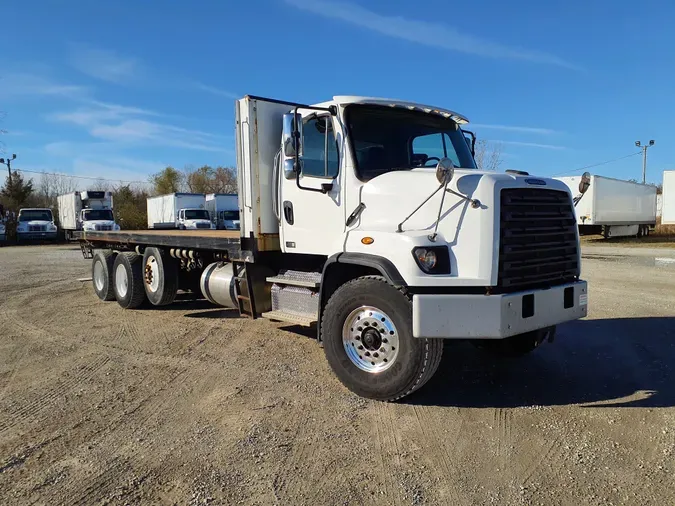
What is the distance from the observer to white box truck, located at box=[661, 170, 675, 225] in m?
25.8

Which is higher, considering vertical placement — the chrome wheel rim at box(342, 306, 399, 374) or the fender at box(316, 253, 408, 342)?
the fender at box(316, 253, 408, 342)

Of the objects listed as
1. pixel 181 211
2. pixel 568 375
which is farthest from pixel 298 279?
pixel 181 211

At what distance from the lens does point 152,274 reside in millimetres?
8977

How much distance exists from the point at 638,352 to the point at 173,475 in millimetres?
5384

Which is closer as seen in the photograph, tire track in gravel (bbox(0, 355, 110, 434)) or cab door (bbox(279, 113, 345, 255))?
tire track in gravel (bbox(0, 355, 110, 434))

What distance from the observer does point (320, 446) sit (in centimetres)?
375

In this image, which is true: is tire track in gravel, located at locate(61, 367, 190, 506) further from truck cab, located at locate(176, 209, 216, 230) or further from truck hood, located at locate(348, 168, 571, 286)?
truck cab, located at locate(176, 209, 216, 230)

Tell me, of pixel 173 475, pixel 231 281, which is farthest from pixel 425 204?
pixel 231 281

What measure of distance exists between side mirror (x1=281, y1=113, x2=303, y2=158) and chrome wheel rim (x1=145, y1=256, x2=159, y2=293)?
181 inches

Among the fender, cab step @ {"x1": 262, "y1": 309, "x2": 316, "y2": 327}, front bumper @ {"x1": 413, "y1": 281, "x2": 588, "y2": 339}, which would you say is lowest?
cab step @ {"x1": 262, "y1": 309, "x2": 316, "y2": 327}

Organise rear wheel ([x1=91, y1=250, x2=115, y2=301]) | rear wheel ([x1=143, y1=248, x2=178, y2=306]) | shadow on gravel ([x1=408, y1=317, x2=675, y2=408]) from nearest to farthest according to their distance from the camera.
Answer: shadow on gravel ([x1=408, y1=317, x2=675, y2=408]) → rear wheel ([x1=143, y1=248, x2=178, y2=306]) → rear wheel ([x1=91, y1=250, x2=115, y2=301])

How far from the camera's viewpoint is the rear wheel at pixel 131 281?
9172 millimetres

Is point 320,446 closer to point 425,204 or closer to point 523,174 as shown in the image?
point 425,204

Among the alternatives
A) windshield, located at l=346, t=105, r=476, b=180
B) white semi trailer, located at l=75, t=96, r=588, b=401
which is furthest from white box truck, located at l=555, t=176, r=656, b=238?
white semi trailer, located at l=75, t=96, r=588, b=401
